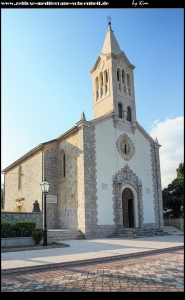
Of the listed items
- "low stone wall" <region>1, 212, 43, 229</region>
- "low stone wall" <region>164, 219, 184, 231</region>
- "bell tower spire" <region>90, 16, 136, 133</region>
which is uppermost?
"bell tower spire" <region>90, 16, 136, 133</region>

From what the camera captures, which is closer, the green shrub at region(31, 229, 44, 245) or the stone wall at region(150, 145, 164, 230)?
the green shrub at region(31, 229, 44, 245)

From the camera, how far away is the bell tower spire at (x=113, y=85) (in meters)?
22.6

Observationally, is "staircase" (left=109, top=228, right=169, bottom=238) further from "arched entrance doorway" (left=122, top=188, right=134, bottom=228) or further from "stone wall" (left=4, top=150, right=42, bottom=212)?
"stone wall" (left=4, top=150, right=42, bottom=212)

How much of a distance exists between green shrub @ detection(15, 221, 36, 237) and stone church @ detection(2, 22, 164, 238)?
5065 mm

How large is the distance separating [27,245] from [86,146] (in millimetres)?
8407

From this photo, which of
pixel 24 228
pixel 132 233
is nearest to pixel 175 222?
pixel 132 233

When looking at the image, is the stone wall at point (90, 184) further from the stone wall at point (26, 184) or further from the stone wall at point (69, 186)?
the stone wall at point (26, 184)

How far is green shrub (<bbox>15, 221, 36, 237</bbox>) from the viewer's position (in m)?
13.3

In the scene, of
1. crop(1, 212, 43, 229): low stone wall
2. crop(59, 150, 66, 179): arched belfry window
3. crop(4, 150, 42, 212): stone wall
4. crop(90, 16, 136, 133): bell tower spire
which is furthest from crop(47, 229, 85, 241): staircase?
crop(90, 16, 136, 133): bell tower spire

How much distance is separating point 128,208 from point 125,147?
5020 mm

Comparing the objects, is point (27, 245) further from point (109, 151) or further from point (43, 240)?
point (109, 151)

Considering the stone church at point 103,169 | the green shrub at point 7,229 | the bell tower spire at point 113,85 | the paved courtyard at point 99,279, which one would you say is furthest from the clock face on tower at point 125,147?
the paved courtyard at point 99,279

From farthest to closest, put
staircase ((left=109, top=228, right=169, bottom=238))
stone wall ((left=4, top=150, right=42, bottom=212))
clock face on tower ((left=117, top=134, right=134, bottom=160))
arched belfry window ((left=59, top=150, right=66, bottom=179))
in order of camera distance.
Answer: stone wall ((left=4, top=150, right=42, bottom=212)), arched belfry window ((left=59, top=150, right=66, bottom=179)), clock face on tower ((left=117, top=134, right=134, bottom=160)), staircase ((left=109, top=228, right=169, bottom=238))

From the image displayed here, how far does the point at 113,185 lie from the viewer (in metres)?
20.1
